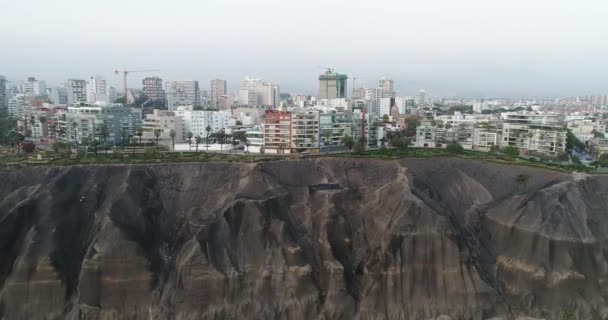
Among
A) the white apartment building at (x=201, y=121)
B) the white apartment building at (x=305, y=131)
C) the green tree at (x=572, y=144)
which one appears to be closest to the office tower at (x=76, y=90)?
the white apartment building at (x=201, y=121)

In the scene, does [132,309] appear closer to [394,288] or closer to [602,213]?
[394,288]

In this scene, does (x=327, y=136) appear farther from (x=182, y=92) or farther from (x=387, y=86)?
(x=387, y=86)

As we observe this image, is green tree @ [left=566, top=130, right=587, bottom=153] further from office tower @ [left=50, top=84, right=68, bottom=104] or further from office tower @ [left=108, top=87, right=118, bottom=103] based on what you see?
office tower @ [left=50, top=84, right=68, bottom=104]

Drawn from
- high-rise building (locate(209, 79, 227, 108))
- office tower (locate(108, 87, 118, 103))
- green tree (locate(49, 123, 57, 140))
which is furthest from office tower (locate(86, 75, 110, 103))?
green tree (locate(49, 123, 57, 140))

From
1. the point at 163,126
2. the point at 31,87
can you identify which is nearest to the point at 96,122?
the point at 163,126

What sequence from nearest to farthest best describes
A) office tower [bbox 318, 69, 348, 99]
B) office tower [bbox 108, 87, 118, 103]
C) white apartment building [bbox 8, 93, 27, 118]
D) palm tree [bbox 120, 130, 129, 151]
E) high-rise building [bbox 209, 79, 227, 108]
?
palm tree [bbox 120, 130, 129, 151] < white apartment building [bbox 8, 93, 27, 118] < office tower [bbox 318, 69, 348, 99] < office tower [bbox 108, 87, 118, 103] < high-rise building [bbox 209, 79, 227, 108]

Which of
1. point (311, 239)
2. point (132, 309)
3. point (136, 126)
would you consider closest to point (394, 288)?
point (311, 239)
